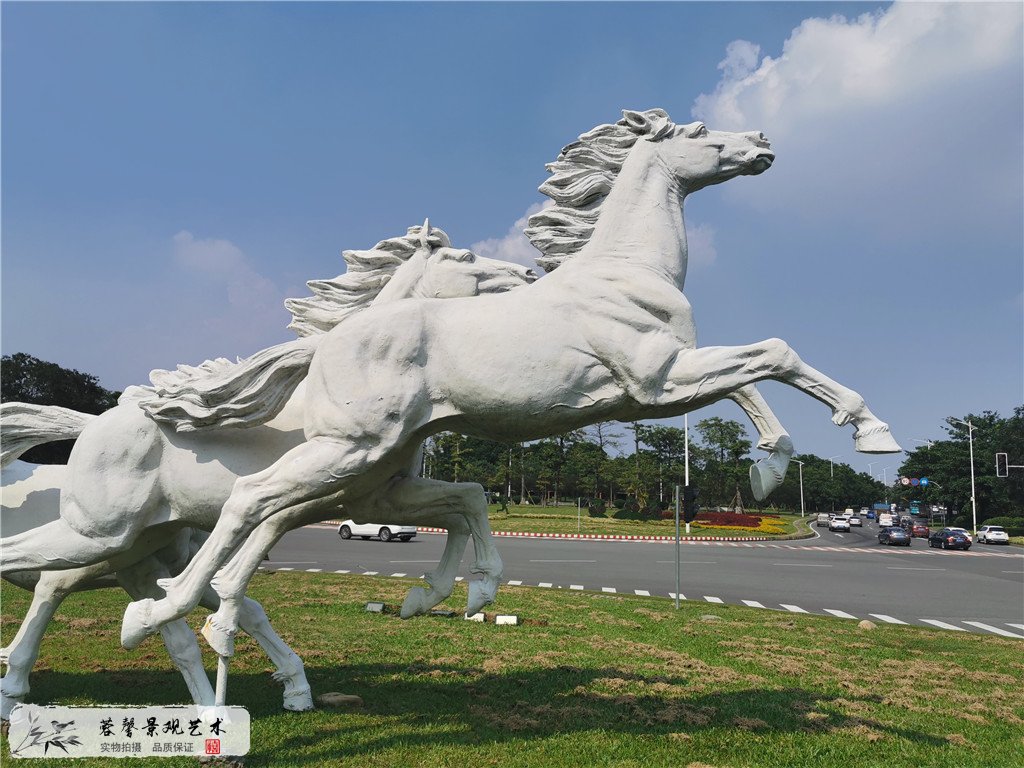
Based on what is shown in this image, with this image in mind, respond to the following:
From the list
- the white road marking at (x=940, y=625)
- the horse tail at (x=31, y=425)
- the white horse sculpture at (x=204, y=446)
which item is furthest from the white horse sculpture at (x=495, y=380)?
the white road marking at (x=940, y=625)

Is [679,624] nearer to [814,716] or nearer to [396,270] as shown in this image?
[814,716]

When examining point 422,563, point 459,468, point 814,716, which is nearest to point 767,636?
point 814,716

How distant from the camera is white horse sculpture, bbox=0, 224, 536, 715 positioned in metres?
3.62

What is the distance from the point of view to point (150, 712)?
3.37 metres

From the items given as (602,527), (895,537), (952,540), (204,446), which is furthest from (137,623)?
(895,537)

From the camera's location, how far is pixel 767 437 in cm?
344

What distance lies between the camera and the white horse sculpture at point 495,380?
3.26 metres

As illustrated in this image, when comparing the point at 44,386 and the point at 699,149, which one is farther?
the point at 44,386

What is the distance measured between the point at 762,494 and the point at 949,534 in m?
28.8

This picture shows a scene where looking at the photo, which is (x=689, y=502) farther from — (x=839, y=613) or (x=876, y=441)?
A: (x=876, y=441)

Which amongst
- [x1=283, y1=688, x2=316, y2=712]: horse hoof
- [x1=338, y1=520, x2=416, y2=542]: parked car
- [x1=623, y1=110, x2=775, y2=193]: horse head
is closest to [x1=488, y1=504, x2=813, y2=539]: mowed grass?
[x1=338, y1=520, x2=416, y2=542]: parked car

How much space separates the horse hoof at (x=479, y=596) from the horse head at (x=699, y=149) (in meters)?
2.30

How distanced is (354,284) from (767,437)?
2361 mm

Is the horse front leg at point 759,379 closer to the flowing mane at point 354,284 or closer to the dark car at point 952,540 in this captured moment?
the flowing mane at point 354,284
